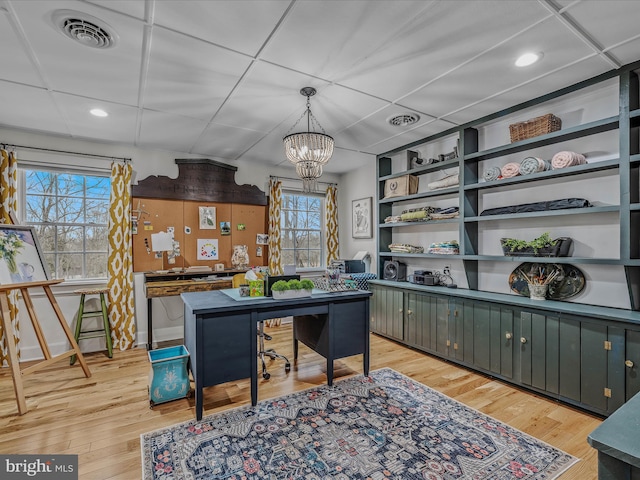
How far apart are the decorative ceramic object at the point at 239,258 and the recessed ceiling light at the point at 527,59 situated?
399 cm

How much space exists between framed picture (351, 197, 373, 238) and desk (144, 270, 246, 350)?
2313 mm

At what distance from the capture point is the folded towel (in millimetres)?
3721

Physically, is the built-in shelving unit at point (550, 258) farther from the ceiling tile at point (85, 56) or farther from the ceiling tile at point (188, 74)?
the ceiling tile at point (85, 56)

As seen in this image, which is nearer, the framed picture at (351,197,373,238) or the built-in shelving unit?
the built-in shelving unit

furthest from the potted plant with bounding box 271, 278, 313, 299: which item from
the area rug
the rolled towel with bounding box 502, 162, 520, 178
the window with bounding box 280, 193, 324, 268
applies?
the window with bounding box 280, 193, 324, 268

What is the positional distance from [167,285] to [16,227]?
154 cm

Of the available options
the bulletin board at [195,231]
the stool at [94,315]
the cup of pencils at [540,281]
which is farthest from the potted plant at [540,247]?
the stool at [94,315]

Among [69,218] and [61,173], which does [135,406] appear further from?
[61,173]

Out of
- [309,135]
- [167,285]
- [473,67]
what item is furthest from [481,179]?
[167,285]

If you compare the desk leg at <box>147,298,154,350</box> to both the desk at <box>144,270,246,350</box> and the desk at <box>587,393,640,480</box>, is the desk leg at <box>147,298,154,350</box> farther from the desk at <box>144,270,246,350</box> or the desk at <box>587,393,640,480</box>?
the desk at <box>587,393,640,480</box>

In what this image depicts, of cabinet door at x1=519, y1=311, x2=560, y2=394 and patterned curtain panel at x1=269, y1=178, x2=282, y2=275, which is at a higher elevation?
patterned curtain panel at x1=269, y1=178, x2=282, y2=275

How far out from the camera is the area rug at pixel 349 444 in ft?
6.02

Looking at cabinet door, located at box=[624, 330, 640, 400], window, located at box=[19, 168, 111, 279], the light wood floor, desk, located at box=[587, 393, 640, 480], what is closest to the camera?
desk, located at box=[587, 393, 640, 480]

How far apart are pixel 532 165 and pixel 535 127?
367 millimetres
